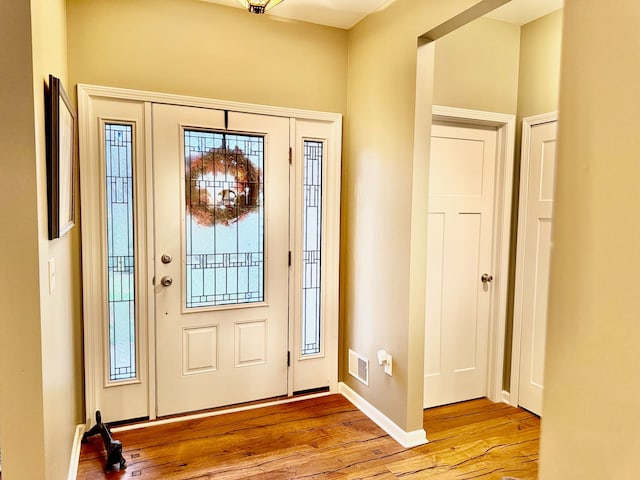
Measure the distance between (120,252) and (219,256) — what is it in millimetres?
603

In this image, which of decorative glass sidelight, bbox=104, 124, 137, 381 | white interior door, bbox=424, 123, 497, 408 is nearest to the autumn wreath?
decorative glass sidelight, bbox=104, 124, 137, 381

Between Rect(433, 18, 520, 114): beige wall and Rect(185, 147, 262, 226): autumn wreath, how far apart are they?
135cm

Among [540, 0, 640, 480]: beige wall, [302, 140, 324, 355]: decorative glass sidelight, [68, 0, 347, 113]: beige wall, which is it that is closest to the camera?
[540, 0, 640, 480]: beige wall

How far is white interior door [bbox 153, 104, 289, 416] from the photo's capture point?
2.68 metres

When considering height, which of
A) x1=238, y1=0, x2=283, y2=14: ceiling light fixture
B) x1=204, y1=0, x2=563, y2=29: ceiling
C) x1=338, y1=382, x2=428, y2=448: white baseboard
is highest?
x1=204, y1=0, x2=563, y2=29: ceiling

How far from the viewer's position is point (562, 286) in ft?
1.61

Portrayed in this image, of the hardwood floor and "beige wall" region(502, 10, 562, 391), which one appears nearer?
the hardwood floor

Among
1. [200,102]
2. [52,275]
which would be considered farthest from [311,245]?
[52,275]

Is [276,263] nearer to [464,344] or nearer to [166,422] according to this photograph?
[166,422]

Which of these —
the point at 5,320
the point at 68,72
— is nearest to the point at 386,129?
the point at 68,72

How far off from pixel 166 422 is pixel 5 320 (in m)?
1.67

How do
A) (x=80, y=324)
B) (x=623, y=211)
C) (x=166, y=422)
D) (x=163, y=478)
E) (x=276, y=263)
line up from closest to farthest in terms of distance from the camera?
(x=623, y=211) < (x=163, y=478) < (x=80, y=324) < (x=166, y=422) < (x=276, y=263)

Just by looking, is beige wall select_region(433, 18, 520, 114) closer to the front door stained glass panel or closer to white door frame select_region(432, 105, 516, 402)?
white door frame select_region(432, 105, 516, 402)

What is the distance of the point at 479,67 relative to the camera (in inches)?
113
